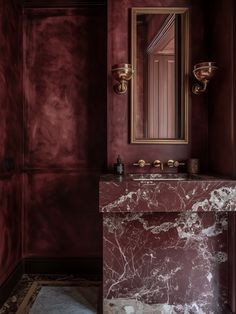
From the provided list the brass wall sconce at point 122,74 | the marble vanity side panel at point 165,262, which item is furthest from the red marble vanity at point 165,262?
the brass wall sconce at point 122,74

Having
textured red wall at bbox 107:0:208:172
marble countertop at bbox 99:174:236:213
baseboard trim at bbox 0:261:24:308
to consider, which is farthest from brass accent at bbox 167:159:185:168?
baseboard trim at bbox 0:261:24:308

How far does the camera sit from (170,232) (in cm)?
202

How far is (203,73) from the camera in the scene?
86.8 inches

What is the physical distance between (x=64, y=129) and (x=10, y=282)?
136 cm

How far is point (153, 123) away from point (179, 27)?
0.80 metres

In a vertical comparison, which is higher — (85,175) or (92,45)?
(92,45)

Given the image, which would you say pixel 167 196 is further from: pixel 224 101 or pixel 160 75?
pixel 160 75

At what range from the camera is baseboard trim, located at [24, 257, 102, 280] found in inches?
109

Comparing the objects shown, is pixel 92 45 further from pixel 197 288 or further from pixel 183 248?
pixel 197 288

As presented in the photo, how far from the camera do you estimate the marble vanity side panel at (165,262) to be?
200 cm

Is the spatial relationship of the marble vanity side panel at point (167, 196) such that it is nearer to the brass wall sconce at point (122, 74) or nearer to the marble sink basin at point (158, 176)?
the marble sink basin at point (158, 176)

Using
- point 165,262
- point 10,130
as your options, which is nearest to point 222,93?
point 165,262

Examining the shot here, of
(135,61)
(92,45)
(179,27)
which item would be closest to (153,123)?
(135,61)

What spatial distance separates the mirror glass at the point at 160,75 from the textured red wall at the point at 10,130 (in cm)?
99
